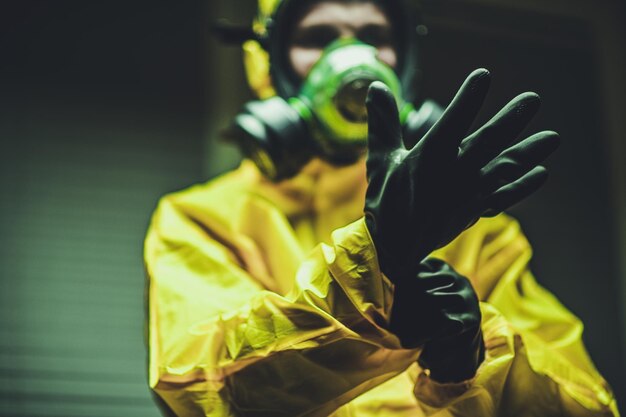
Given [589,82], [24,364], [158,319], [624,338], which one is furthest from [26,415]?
[589,82]

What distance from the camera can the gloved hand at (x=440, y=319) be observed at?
4.47 ft

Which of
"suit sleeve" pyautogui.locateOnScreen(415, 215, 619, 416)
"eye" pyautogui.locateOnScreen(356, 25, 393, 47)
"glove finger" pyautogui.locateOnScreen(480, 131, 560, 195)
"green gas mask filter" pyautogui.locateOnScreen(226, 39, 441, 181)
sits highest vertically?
"eye" pyautogui.locateOnScreen(356, 25, 393, 47)

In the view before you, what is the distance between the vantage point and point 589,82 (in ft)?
10.4

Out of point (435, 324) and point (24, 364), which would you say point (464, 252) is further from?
point (24, 364)

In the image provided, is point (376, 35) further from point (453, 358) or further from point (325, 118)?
point (453, 358)

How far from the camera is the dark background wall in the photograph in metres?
2.61

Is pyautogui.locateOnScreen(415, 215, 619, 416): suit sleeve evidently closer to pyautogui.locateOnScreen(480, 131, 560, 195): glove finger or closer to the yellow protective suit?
the yellow protective suit

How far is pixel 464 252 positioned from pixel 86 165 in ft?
4.54

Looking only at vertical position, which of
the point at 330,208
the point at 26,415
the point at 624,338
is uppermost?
the point at 330,208

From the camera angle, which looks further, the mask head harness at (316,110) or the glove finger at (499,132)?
the mask head harness at (316,110)

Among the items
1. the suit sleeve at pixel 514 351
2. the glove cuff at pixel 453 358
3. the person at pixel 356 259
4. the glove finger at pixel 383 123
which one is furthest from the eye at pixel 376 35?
the glove cuff at pixel 453 358

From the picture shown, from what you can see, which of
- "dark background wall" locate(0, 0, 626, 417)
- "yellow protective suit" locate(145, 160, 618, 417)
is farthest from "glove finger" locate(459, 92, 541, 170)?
"dark background wall" locate(0, 0, 626, 417)

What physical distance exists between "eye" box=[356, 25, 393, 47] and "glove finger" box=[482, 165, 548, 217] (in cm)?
59

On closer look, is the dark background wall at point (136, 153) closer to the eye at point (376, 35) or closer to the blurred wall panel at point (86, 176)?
the blurred wall panel at point (86, 176)
